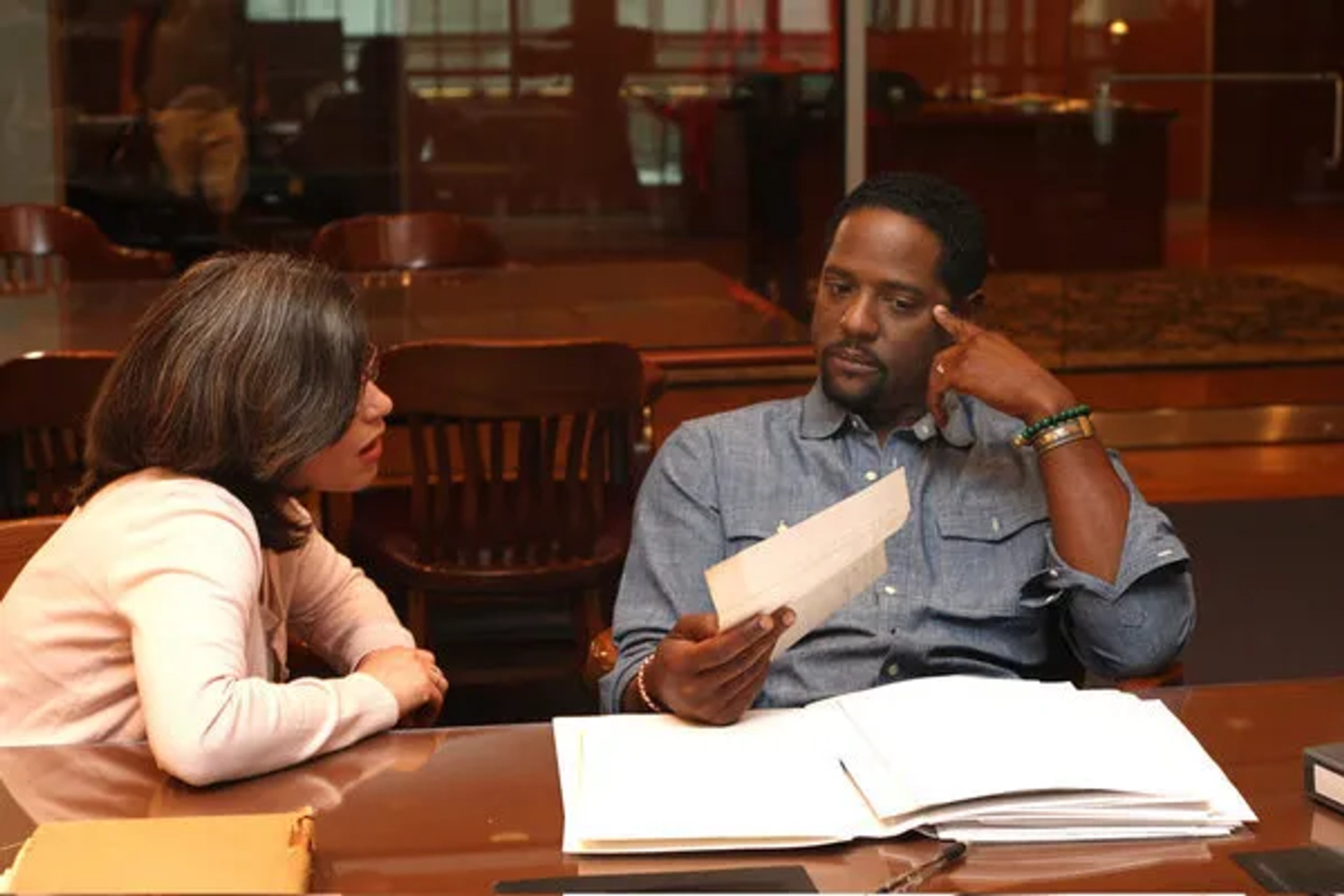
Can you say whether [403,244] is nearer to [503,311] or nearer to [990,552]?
[503,311]

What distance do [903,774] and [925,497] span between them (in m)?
0.77

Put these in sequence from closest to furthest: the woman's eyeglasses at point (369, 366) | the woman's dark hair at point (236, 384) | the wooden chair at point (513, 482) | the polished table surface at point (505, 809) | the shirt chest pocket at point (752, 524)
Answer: the polished table surface at point (505, 809), the woman's dark hair at point (236, 384), the woman's eyeglasses at point (369, 366), the shirt chest pocket at point (752, 524), the wooden chair at point (513, 482)

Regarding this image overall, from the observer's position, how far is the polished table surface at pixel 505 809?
185 cm

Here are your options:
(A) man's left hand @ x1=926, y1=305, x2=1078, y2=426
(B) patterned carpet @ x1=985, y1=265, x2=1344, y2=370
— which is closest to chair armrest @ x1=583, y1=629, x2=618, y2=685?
(A) man's left hand @ x1=926, y1=305, x2=1078, y2=426

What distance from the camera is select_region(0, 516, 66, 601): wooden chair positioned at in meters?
2.70

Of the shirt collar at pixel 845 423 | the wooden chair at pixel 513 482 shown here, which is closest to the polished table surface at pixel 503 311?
the wooden chair at pixel 513 482

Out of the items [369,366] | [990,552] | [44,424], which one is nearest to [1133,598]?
[990,552]

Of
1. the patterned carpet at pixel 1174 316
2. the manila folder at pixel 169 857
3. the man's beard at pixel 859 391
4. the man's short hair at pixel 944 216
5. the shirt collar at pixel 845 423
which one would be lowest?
the patterned carpet at pixel 1174 316

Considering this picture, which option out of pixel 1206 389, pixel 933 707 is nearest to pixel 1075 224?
pixel 1206 389

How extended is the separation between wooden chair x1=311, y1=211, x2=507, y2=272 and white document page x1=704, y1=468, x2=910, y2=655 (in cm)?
417

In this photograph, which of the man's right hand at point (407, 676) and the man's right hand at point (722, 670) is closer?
the man's right hand at point (722, 670)

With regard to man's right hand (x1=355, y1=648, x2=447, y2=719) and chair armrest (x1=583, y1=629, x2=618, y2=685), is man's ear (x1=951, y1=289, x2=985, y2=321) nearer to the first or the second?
chair armrest (x1=583, y1=629, x2=618, y2=685)

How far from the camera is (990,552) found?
106 inches

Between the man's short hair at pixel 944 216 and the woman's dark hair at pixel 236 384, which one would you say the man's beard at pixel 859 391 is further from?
the woman's dark hair at pixel 236 384
